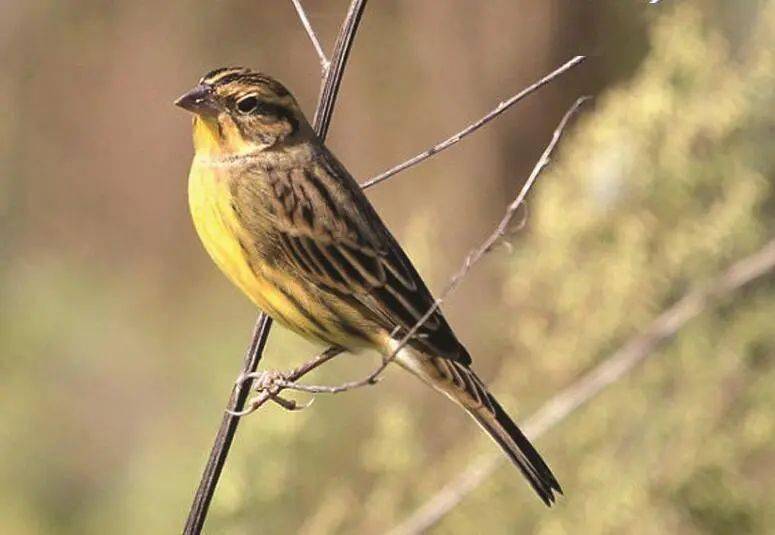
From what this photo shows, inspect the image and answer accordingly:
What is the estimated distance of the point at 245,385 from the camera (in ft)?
7.82

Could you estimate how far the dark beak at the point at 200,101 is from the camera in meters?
2.61

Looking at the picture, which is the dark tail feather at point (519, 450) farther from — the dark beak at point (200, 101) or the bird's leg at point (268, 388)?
the dark beak at point (200, 101)

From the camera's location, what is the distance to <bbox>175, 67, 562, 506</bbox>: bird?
2760 mm

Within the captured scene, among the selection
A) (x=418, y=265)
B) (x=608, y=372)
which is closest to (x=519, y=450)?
(x=608, y=372)

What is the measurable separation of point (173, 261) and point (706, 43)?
12.7 feet

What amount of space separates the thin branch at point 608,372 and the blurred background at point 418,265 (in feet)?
0.23

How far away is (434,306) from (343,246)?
2.32ft

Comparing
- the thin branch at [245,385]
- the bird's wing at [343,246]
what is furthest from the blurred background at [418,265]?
the thin branch at [245,385]

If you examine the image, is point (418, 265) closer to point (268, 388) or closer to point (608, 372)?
point (608, 372)

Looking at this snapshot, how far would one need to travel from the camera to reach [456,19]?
6129 millimetres

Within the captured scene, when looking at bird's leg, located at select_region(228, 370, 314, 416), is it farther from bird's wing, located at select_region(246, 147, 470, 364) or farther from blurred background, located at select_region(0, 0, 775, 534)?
blurred background, located at select_region(0, 0, 775, 534)

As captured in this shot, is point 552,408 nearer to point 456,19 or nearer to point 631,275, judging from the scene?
point 631,275

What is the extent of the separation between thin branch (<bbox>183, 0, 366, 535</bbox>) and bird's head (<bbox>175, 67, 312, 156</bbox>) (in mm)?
253

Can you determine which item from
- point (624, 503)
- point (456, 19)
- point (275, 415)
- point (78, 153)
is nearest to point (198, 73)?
point (78, 153)
